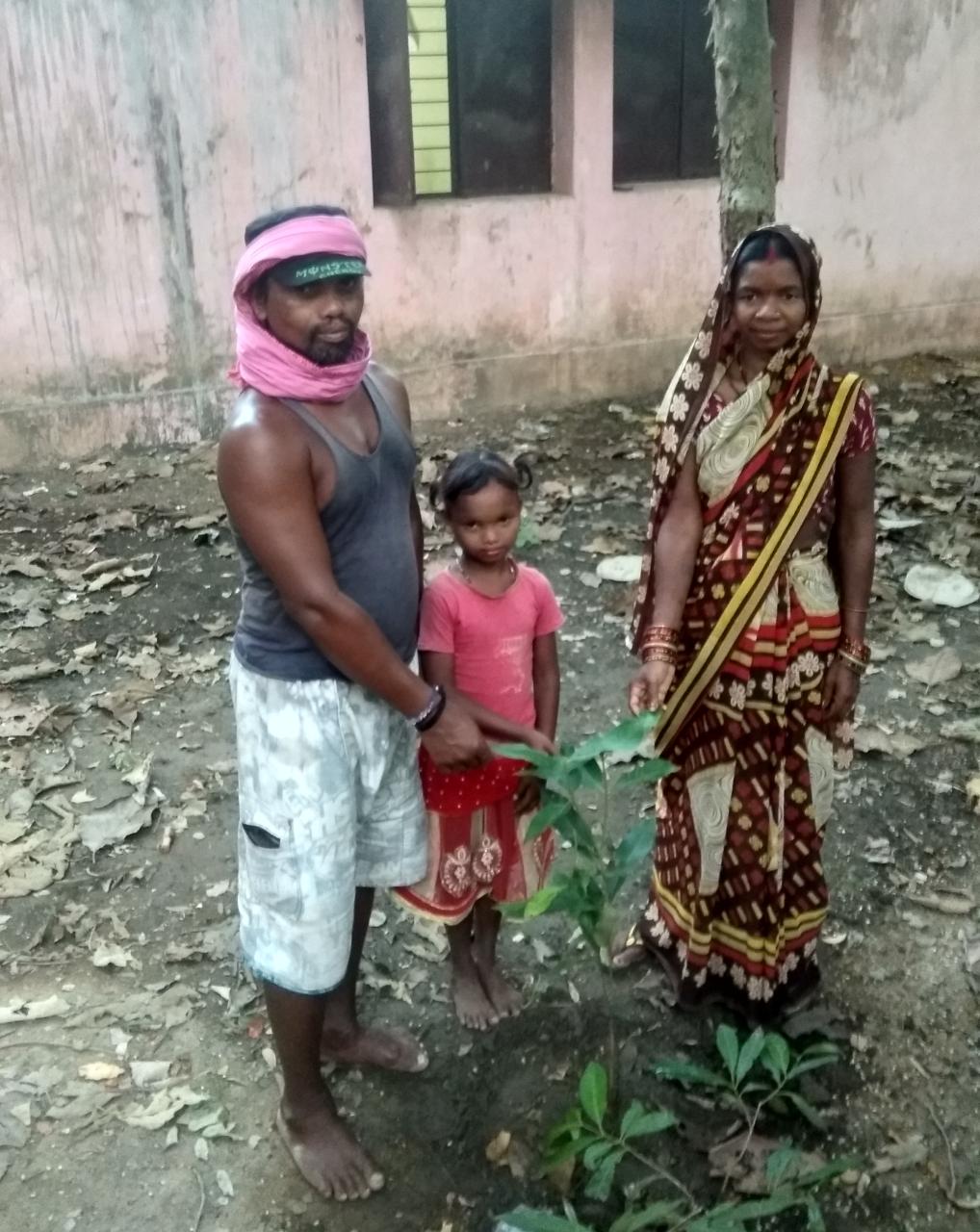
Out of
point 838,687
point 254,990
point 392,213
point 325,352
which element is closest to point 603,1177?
point 838,687

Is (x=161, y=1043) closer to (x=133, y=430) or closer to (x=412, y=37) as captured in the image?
→ (x=133, y=430)

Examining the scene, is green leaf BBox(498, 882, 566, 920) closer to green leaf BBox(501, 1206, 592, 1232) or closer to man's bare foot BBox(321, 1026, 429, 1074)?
green leaf BBox(501, 1206, 592, 1232)

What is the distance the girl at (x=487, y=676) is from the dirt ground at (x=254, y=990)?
Result: 1.45ft

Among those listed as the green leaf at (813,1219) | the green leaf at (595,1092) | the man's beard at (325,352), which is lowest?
the green leaf at (813,1219)

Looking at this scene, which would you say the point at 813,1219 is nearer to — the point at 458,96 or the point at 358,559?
the point at 358,559

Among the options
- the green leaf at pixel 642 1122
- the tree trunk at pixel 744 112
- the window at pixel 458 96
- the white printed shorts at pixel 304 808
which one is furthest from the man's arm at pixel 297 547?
the window at pixel 458 96

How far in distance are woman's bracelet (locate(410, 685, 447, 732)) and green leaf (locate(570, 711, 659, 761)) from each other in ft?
1.02

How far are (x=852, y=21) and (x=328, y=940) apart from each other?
8.20m

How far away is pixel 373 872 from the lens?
250 centimetres

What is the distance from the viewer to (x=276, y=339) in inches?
79.7

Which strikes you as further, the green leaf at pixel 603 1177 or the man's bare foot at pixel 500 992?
the man's bare foot at pixel 500 992

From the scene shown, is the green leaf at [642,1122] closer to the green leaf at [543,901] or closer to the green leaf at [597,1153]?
the green leaf at [597,1153]

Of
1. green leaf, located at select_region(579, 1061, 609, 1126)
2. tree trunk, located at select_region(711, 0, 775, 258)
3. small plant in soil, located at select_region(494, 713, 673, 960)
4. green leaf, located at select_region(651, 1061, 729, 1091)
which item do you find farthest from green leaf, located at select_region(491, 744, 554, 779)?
tree trunk, located at select_region(711, 0, 775, 258)

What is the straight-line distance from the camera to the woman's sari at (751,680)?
2422mm
